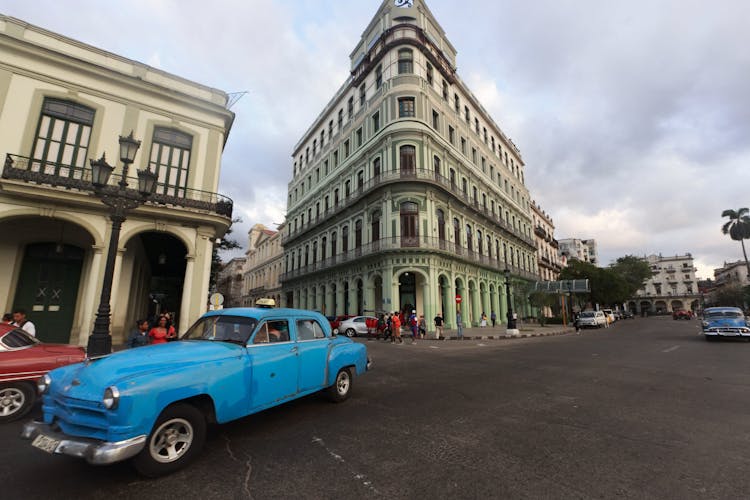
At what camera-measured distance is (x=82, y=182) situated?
11461 millimetres

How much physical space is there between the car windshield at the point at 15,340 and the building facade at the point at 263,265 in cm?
3927

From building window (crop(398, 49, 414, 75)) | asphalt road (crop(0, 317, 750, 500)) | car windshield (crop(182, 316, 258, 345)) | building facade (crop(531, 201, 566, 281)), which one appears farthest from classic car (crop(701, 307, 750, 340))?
building facade (crop(531, 201, 566, 281))

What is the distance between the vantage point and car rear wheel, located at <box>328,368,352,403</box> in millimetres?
5672

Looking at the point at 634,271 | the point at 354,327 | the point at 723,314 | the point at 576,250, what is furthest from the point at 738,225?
the point at 354,327

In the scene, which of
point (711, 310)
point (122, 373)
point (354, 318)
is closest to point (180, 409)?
point (122, 373)

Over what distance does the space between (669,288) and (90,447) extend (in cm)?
12569

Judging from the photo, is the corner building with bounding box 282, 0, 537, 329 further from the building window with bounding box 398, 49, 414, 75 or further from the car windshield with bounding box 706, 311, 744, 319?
the car windshield with bounding box 706, 311, 744, 319

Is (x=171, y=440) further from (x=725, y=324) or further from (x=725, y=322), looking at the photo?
(x=725, y=322)

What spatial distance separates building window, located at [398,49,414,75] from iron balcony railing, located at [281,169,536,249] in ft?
29.3

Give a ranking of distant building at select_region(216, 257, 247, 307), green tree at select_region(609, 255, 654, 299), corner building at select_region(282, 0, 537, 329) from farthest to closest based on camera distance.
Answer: distant building at select_region(216, 257, 247, 307), green tree at select_region(609, 255, 654, 299), corner building at select_region(282, 0, 537, 329)

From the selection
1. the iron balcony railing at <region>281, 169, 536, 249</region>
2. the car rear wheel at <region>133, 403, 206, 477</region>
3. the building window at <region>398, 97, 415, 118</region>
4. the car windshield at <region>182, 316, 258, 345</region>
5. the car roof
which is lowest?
the car rear wheel at <region>133, 403, 206, 477</region>

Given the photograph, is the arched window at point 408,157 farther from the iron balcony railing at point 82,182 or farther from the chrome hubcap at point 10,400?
the chrome hubcap at point 10,400

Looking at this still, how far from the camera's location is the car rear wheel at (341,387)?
18.6ft

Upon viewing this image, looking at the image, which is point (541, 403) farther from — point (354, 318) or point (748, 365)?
point (354, 318)
